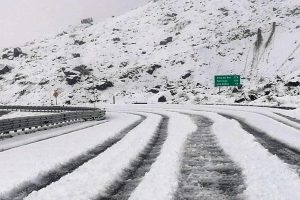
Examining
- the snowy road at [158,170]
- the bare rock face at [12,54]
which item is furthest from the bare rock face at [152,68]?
the snowy road at [158,170]

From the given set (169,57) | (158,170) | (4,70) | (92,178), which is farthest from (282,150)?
(4,70)

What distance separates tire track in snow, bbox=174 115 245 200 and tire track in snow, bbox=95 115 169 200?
0.87 meters

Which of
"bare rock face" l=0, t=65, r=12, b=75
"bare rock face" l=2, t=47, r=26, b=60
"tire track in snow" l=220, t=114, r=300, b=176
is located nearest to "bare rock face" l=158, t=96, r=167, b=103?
"bare rock face" l=0, t=65, r=12, b=75

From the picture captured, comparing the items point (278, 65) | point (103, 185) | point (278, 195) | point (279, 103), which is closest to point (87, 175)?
point (103, 185)

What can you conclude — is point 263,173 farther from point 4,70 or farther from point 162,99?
point 4,70

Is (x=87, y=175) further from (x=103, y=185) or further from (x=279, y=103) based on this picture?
(x=279, y=103)

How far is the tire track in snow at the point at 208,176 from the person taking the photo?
24.3 ft

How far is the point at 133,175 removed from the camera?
9.61 m

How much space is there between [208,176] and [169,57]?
265 ft

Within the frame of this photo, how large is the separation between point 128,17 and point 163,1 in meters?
11.8

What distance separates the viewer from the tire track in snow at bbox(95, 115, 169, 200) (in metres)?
7.74

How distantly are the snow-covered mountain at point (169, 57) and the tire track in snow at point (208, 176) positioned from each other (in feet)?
144

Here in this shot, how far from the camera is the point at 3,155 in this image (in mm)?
14242

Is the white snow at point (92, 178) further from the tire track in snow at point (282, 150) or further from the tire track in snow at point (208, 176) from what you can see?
the tire track in snow at point (282, 150)
